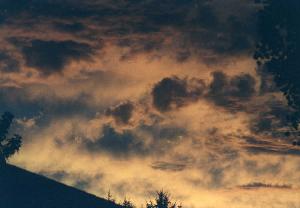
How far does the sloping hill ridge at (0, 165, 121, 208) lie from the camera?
23.4 m

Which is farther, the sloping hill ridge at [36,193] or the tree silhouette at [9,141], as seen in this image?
the tree silhouette at [9,141]

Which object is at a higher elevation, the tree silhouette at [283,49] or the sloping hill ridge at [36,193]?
the tree silhouette at [283,49]

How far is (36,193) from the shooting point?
2459 centimetres

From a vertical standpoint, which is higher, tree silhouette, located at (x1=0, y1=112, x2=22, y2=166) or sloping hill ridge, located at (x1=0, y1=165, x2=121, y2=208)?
tree silhouette, located at (x1=0, y1=112, x2=22, y2=166)

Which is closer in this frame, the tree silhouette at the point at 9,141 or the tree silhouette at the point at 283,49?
the tree silhouette at the point at 283,49

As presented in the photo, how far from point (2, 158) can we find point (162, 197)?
22.5 meters

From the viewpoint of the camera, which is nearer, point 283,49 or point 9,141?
point 283,49

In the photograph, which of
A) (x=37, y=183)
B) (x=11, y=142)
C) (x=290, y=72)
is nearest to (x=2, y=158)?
(x=11, y=142)

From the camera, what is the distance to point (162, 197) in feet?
175

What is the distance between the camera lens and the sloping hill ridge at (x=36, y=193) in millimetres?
23392

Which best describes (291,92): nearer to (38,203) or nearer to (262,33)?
(262,33)

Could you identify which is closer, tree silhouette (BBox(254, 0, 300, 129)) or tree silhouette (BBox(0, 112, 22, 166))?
tree silhouette (BBox(254, 0, 300, 129))

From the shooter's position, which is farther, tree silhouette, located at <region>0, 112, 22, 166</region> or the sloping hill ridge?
tree silhouette, located at <region>0, 112, 22, 166</region>

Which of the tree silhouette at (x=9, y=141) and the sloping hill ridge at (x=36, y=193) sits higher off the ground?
the tree silhouette at (x=9, y=141)
